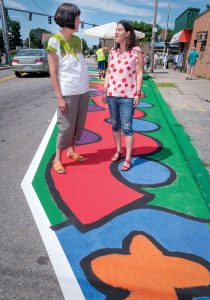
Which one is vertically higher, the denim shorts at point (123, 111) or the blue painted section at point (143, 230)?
the denim shorts at point (123, 111)

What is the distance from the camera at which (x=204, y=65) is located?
18.1 metres

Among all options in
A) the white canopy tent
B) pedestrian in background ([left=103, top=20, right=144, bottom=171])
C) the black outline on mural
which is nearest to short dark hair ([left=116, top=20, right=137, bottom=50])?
pedestrian in background ([left=103, top=20, right=144, bottom=171])

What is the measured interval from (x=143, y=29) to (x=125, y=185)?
246ft

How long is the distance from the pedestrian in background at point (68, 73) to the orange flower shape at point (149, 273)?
1722 millimetres

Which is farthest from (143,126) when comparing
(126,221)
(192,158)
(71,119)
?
(126,221)

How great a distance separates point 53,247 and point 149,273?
81cm

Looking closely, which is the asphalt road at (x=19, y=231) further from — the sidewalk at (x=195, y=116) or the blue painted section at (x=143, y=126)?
the sidewalk at (x=195, y=116)

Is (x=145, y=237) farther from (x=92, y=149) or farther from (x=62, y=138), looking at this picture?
(x=92, y=149)

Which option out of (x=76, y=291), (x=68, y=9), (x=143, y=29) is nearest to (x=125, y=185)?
(x=76, y=291)

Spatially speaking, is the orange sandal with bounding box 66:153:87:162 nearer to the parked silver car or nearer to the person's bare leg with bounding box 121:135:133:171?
the person's bare leg with bounding box 121:135:133:171

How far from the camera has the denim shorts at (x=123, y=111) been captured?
378cm

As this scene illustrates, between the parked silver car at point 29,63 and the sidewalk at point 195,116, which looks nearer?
the sidewalk at point 195,116

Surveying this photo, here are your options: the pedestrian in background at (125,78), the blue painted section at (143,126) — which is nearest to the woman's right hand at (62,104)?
the pedestrian in background at (125,78)

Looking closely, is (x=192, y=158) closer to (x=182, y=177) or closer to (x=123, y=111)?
(x=182, y=177)
